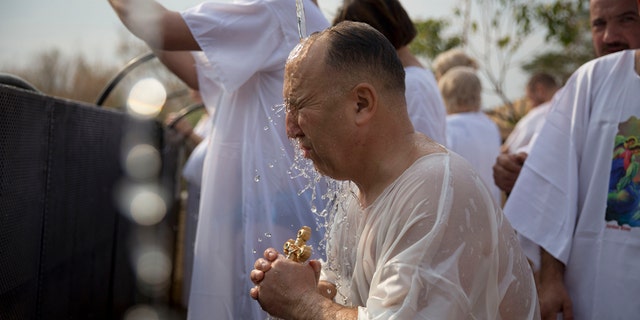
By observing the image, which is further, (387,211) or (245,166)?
(245,166)

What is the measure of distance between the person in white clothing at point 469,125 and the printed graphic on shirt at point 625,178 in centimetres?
243

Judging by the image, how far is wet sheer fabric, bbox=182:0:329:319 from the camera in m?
Answer: 2.79

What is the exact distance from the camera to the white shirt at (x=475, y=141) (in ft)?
17.3

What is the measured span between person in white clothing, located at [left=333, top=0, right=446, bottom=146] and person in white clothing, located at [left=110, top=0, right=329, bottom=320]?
52cm

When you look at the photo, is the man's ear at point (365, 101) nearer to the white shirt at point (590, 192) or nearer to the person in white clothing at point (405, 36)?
the white shirt at point (590, 192)

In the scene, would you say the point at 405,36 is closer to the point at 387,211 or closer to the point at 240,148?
the point at 240,148

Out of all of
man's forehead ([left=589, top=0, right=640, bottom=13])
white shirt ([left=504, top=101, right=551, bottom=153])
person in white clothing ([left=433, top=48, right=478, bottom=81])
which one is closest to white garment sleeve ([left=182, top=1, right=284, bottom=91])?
man's forehead ([left=589, top=0, right=640, bottom=13])

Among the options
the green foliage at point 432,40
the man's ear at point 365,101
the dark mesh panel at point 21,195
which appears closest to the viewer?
the man's ear at point 365,101

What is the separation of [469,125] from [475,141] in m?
0.14

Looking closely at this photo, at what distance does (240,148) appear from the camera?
9.57 feet

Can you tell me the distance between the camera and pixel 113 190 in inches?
182

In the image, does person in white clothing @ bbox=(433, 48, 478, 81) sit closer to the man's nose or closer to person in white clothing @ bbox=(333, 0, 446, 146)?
person in white clothing @ bbox=(333, 0, 446, 146)

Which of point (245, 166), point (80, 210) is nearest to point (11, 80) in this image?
point (80, 210)

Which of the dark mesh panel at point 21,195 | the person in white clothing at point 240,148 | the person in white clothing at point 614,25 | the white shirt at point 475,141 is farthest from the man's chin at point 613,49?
the dark mesh panel at point 21,195
